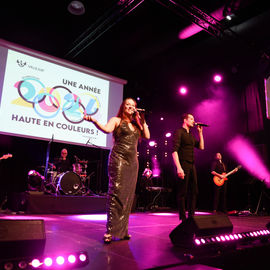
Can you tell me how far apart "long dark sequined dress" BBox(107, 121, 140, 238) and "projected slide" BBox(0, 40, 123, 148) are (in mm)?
3186

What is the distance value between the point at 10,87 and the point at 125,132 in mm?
4376

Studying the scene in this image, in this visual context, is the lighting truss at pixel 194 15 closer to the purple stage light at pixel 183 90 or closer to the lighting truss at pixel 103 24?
the lighting truss at pixel 103 24

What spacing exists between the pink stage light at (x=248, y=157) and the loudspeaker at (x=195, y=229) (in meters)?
5.75

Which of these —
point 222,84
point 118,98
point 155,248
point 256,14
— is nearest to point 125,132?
point 155,248

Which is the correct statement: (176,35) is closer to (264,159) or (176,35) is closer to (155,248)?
(264,159)

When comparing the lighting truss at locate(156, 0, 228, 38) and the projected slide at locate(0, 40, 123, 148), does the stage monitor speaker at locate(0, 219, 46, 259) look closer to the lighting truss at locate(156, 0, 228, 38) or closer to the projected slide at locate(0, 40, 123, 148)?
the projected slide at locate(0, 40, 123, 148)

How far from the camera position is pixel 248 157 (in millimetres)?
7898

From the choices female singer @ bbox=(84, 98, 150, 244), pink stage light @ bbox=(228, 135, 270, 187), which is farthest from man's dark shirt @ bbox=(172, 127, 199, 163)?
pink stage light @ bbox=(228, 135, 270, 187)

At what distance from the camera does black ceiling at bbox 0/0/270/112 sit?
615cm

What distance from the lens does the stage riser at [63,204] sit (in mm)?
5809

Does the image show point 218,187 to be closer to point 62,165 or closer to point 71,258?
point 62,165

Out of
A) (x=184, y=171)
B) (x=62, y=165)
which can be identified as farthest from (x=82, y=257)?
(x=62, y=165)

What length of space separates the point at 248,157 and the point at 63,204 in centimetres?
560

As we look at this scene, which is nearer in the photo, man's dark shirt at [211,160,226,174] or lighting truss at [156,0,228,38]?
lighting truss at [156,0,228,38]
